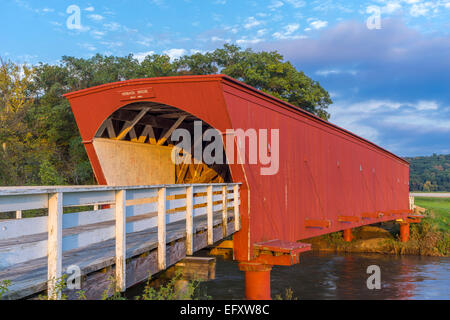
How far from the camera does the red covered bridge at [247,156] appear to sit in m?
11.1

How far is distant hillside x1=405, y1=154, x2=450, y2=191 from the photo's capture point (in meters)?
111

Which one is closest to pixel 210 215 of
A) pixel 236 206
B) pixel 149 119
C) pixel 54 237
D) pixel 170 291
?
pixel 236 206

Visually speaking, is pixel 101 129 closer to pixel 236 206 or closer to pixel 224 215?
pixel 236 206

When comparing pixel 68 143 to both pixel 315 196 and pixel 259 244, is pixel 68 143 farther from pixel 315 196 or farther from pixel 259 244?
pixel 259 244

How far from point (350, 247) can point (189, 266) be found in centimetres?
2412

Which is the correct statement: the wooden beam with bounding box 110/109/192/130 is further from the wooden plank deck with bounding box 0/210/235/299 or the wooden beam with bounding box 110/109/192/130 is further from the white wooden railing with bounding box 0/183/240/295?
the white wooden railing with bounding box 0/183/240/295

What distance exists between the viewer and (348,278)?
21.0 meters

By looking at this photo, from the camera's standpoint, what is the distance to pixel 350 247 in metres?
29.7

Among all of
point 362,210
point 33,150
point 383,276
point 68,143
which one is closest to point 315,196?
point 362,210

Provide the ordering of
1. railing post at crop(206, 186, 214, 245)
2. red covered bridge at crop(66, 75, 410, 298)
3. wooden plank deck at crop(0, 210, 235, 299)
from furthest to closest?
red covered bridge at crop(66, 75, 410, 298)
railing post at crop(206, 186, 214, 245)
wooden plank deck at crop(0, 210, 235, 299)

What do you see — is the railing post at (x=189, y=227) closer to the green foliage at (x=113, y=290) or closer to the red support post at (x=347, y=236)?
the green foliage at (x=113, y=290)

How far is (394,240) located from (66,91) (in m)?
26.3

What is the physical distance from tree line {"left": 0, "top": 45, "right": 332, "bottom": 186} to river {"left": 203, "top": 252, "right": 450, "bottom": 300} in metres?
10.3

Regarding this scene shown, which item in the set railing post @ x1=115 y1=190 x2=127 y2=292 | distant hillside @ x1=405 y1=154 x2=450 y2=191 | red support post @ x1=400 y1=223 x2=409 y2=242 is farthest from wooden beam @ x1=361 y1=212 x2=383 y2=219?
distant hillside @ x1=405 y1=154 x2=450 y2=191
